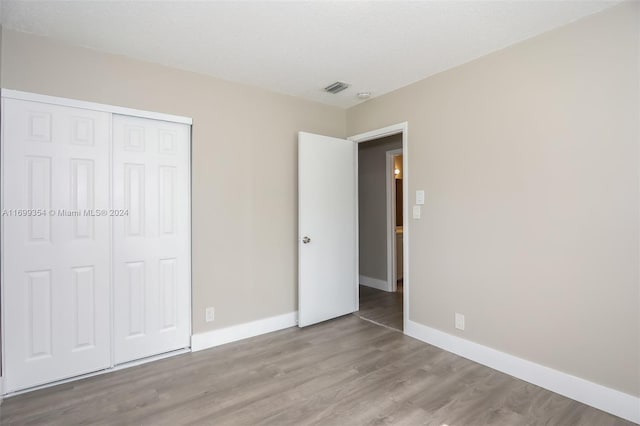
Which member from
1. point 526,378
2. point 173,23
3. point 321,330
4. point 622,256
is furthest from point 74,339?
point 622,256

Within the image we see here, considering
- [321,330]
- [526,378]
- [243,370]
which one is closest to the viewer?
[526,378]

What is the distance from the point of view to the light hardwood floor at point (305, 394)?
1995 mm

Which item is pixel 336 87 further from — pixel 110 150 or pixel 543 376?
pixel 543 376

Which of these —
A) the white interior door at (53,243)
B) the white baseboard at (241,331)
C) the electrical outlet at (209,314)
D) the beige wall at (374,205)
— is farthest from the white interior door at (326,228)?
the white interior door at (53,243)

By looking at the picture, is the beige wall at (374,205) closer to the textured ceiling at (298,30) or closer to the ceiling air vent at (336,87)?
the ceiling air vent at (336,87)

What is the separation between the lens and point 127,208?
269cm

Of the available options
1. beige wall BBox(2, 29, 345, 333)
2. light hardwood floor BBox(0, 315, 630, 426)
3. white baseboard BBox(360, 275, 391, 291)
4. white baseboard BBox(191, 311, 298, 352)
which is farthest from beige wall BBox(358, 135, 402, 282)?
light hardwood floor BBox(0, 315, 630, 426)

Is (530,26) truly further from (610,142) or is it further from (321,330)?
(321,330)

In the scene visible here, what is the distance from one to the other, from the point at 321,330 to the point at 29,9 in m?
3.49

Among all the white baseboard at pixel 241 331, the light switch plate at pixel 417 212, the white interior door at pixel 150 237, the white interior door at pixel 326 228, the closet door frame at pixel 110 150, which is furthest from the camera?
the white interior door at pixel 326 228

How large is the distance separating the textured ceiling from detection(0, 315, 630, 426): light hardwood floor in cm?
258

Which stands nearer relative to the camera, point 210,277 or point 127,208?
point 127,208

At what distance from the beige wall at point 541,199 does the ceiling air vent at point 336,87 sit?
76 centimetres

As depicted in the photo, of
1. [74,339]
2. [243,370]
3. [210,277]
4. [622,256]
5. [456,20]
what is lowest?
[243,370]
